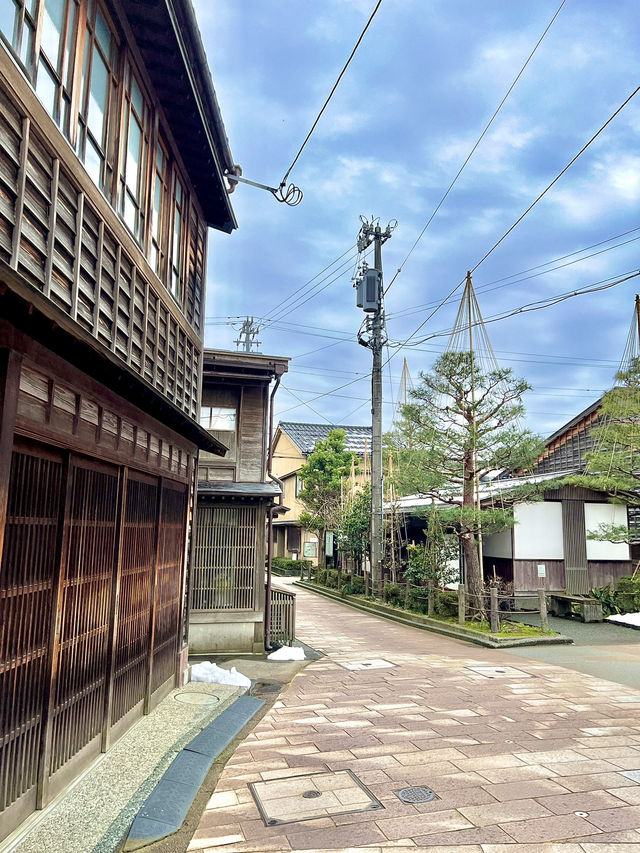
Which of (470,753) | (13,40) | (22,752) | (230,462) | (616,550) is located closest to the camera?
(13,40)

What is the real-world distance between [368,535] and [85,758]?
836 inches

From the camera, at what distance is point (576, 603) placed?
67.1 feet

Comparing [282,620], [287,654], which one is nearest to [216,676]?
[287,654]

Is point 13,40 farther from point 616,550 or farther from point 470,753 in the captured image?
point 616,550

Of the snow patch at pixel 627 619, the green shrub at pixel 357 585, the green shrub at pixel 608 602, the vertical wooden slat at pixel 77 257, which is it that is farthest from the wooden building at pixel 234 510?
the green shrub at pixel 357 585

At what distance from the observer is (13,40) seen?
4.44 metres

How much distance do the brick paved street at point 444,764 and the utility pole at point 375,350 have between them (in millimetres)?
12097

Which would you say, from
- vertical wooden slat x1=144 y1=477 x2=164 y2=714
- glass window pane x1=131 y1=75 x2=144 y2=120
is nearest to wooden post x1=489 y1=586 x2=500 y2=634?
vertical wooden slat x1=144 y1=477 x2=164 y2=714

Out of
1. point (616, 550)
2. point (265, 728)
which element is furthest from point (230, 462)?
point (616, 550)

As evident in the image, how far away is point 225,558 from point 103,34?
419 inches

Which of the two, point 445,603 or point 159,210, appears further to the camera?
point 445,603

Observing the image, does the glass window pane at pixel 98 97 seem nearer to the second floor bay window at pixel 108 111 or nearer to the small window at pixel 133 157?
the second floor bay window at pixel 108 111

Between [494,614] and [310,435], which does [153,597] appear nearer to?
[494,614]

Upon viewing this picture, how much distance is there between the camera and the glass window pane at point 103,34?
241 inches
